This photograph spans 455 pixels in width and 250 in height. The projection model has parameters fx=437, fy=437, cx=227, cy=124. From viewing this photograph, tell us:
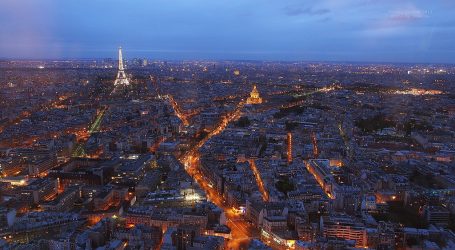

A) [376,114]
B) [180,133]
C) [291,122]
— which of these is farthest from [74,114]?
[376,114]

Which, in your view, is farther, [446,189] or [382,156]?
[382,156]

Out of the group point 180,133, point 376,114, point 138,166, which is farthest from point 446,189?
point 376,114

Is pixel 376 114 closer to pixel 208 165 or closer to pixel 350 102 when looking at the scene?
pixel 350 102

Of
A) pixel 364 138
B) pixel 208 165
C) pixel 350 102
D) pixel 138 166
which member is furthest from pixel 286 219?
pixel 350 102

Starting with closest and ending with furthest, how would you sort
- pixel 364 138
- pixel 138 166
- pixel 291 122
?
pixel 138 166 < pixel 364 138 < pixel 291 122

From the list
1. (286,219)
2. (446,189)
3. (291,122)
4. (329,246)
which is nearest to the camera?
(329,246)

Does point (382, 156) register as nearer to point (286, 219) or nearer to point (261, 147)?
point (261, 147)

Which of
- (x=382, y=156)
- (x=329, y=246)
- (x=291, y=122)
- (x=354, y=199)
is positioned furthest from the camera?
(x=291, y=122)

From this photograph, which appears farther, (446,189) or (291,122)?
(291,122)

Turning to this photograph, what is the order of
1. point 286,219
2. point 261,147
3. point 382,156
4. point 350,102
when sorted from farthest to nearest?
1. point 350,102
2. point 261,147
3. point 382,156
4. point 286,219
